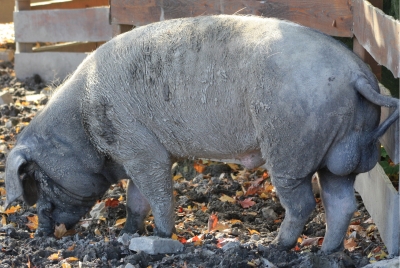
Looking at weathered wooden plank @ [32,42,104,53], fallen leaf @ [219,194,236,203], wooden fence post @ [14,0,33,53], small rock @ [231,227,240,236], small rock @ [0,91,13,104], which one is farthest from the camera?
weathered wooden plank @ [32,42,104,53]

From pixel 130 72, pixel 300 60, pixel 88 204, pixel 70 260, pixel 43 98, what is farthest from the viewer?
pixel 43 98

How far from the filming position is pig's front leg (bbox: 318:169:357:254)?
442cm

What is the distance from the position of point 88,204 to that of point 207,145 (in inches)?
47.9

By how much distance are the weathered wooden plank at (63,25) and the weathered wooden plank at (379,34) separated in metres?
4.83

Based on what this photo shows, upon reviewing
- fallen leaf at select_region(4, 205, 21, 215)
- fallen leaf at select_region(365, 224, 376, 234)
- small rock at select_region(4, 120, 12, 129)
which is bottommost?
small rock at select_region(4, 120, 12, 129)

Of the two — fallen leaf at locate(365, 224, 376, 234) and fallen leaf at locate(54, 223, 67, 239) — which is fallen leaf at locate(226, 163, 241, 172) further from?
fallen leaf at locate(54, 223, 67, 239)

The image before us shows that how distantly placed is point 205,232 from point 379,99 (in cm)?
187

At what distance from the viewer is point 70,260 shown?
4402 mm

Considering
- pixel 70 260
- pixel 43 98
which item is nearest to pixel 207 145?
pixel 70 260

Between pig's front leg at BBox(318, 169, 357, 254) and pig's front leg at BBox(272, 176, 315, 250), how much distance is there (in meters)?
0.18

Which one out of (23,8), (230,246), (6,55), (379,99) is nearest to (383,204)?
(379,99)

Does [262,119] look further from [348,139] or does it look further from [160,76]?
[160,76]

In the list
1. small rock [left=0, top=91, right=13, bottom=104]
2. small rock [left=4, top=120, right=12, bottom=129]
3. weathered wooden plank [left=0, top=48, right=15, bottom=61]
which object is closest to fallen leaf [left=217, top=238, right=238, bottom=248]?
small rock [left=4, top=120, right=12, bottom=129]

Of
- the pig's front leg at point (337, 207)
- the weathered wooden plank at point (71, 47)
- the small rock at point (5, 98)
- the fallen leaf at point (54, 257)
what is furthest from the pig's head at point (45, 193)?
the weathered wooden plank at point (71, 47)
